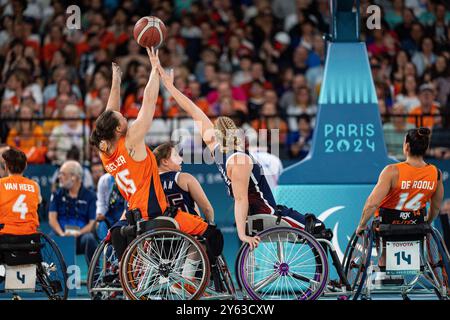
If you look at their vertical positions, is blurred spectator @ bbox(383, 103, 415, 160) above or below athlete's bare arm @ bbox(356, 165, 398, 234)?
above

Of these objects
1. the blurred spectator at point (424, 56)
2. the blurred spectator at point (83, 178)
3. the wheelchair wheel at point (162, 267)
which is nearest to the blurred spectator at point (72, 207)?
the blurred spectator at point (83, 178)

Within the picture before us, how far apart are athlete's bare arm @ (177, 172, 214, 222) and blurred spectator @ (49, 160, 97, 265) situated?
3.16 metres

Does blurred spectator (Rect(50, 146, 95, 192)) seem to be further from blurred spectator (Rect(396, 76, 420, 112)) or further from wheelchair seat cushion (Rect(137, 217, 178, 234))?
wheelchair seat cushion (Rect(137, 217, 178, 234))

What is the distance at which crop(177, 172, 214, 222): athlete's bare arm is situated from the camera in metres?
9.09

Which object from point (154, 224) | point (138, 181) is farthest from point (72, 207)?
point (154, 224)

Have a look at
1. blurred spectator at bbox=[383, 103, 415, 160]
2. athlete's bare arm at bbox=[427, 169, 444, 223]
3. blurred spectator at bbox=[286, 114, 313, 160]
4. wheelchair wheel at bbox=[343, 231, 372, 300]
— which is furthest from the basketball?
blurred spectator at bbox=[383, 103, 415, 160]

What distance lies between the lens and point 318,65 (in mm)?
16203

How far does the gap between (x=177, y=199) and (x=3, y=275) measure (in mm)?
1694

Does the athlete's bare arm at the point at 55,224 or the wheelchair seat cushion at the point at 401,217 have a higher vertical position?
the wheelchair seat cushion at the point at 401,217

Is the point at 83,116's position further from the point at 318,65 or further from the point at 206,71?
the point at 318,65

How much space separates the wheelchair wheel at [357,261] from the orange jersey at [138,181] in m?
1.69

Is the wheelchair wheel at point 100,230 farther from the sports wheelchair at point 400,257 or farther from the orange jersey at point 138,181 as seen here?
the sports wheelchair at point 400,257

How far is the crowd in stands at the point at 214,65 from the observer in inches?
565
